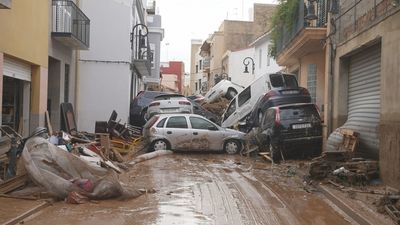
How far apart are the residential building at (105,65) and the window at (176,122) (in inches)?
218

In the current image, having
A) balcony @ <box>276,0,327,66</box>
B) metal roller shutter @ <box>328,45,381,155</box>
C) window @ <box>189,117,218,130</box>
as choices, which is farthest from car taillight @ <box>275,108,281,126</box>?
window @ <box>189,117,218,130</box>

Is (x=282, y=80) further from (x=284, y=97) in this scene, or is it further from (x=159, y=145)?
(x=159, y=145)

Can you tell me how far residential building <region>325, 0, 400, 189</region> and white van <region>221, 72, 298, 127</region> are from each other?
5.88 m

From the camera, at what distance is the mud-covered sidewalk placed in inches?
310

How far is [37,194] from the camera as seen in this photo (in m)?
9.08

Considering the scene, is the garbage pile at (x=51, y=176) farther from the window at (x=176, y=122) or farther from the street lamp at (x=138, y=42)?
the street lamp at (x=138, y=42)

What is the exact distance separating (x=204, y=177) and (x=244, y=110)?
36.2 ft

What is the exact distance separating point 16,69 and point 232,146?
8.57m

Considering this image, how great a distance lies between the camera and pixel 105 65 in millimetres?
24172

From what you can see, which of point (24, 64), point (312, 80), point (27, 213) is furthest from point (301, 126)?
point (27, 213)

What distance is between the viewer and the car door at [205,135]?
19281mm

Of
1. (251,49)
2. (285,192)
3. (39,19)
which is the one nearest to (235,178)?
(285,192)

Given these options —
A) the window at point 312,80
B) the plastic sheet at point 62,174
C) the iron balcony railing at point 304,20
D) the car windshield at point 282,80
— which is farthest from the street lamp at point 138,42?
the plastic sheet at point 62,174

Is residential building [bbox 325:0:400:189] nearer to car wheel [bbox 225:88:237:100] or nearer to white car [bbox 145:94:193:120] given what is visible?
white car [bbox 145:94:193:120]
